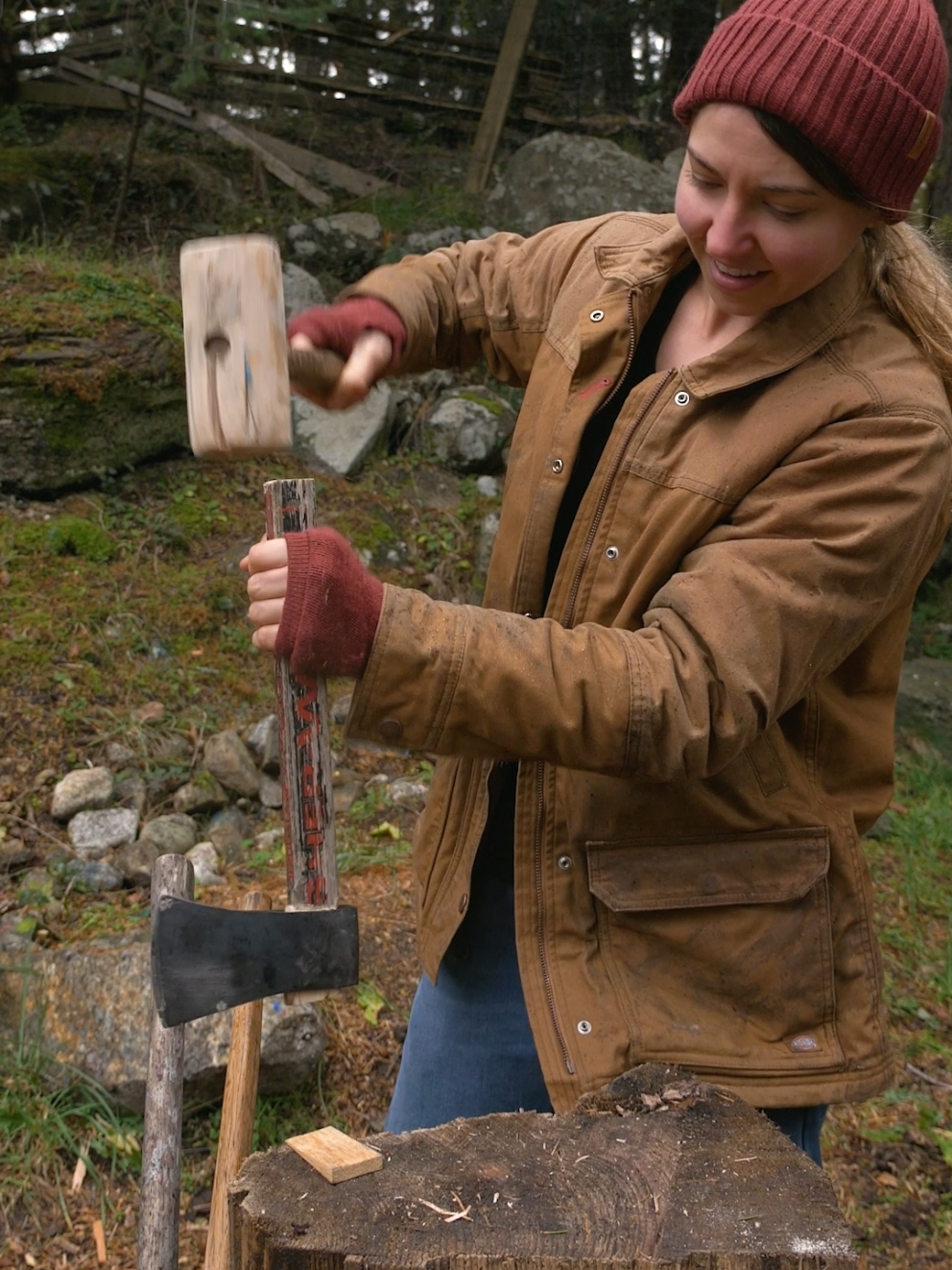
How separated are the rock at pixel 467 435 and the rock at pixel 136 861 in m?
3.29

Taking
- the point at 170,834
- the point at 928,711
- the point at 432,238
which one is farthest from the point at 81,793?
the point at 432,238

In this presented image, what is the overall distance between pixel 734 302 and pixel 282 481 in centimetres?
74

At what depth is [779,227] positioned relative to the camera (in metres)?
1.62

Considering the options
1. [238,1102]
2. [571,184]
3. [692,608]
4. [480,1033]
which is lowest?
[238,1102]

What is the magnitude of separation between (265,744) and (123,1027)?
65.1 inches

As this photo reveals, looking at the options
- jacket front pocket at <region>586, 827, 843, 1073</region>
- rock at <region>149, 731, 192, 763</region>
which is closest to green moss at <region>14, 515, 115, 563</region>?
rock at <region>149, 731, 192, 763</region>

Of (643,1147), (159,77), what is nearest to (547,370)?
(643,1147)

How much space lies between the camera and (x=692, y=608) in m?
1.57

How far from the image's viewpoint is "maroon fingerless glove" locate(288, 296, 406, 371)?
2.05 meters

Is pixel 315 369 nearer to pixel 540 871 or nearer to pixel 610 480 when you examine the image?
pixel 610 480

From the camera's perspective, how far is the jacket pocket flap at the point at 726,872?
5.97 feet

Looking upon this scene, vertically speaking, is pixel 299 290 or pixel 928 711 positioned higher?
pixel 299 290

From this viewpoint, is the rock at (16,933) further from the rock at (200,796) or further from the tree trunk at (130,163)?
the tree trunk at (130,163)

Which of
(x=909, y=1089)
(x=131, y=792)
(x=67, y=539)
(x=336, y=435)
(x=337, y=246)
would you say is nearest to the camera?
(x=909, y=1089)
